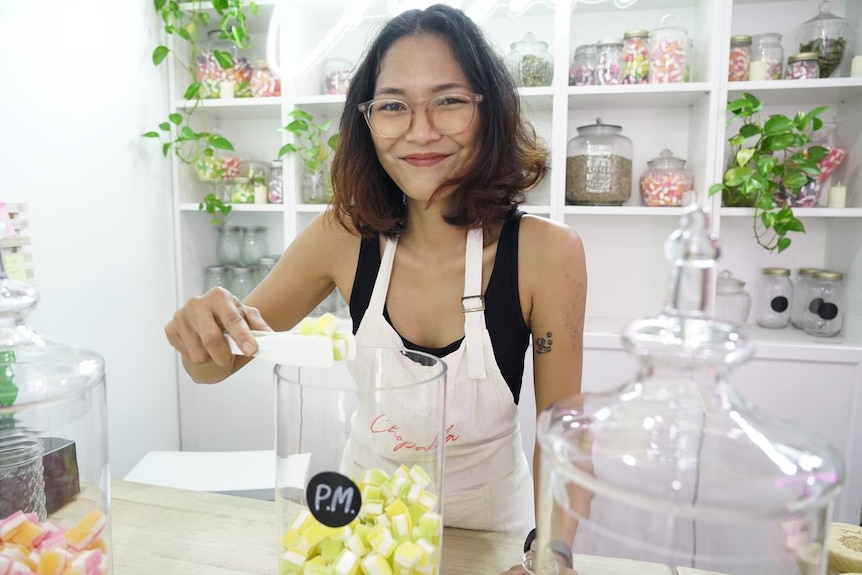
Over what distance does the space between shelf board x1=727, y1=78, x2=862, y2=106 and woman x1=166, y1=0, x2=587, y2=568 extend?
1.00 m

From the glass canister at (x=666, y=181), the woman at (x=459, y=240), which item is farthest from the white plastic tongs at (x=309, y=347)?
the glass canister at (x=666, y=181)

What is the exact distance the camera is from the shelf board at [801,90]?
174 cm

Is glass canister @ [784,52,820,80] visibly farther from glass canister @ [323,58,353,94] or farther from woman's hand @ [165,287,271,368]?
woman's hand @ [165,287,271,368]

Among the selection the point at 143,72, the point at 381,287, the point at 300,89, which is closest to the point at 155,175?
the point at 143,72

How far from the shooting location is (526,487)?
1.11m

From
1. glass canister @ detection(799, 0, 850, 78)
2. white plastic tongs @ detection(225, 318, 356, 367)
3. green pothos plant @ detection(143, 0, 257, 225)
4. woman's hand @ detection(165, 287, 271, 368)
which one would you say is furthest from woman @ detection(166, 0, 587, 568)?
glass canister @ detection(799, 0, 850, 78)

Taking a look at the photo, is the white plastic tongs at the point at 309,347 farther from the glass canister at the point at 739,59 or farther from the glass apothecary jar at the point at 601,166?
the glass canister at the point at 739,59

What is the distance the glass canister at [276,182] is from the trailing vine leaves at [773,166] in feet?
5.09

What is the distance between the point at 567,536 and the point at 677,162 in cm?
183

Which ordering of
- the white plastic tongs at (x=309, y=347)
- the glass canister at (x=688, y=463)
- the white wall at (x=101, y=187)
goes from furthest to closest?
the white wall at (x=101, y=187)
the white plastic tongs at (x=309, y=347)
the glass canister at (x=688, y=463)

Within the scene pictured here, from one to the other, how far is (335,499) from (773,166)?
184 centimetres

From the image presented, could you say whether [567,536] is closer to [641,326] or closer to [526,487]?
[641,326]

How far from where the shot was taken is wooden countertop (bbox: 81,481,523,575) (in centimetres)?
68

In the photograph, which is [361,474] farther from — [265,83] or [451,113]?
[265,83]
